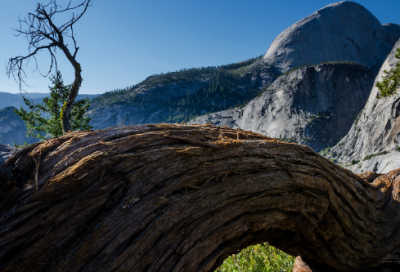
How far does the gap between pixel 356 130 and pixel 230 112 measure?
127ft

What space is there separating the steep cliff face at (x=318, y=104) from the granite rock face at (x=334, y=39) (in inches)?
1855

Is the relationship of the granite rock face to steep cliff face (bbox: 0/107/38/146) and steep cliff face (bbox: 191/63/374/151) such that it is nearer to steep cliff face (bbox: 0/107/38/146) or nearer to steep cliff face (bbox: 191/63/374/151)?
steep cliff face (bbox: 191/63/374/151)

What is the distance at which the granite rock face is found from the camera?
98.8 meters

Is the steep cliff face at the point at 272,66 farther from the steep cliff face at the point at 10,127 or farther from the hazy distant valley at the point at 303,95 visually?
the steep cliff face at the point at 10,127

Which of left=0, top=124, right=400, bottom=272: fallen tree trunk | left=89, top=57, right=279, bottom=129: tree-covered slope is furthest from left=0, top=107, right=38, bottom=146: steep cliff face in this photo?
left=0, top=124, right=400, bottom=272: fallen tree trunk

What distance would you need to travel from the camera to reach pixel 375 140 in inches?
1305

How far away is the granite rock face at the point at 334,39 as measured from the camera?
3888 inches

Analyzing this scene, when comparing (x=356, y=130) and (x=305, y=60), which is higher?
(x=305, y=60)

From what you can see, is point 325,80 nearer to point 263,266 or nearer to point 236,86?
point 263,266

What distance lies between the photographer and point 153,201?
7.68 feet

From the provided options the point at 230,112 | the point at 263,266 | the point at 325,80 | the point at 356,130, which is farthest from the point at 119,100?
the point at 263,266

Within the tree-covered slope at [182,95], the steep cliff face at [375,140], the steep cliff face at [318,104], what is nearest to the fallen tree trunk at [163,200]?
the steep cliff face at [375,140]

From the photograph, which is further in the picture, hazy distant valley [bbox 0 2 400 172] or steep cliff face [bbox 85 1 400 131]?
steep cliff face [bbox 85 1 400 131]

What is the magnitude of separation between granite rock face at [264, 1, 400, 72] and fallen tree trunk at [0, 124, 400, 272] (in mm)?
105790
